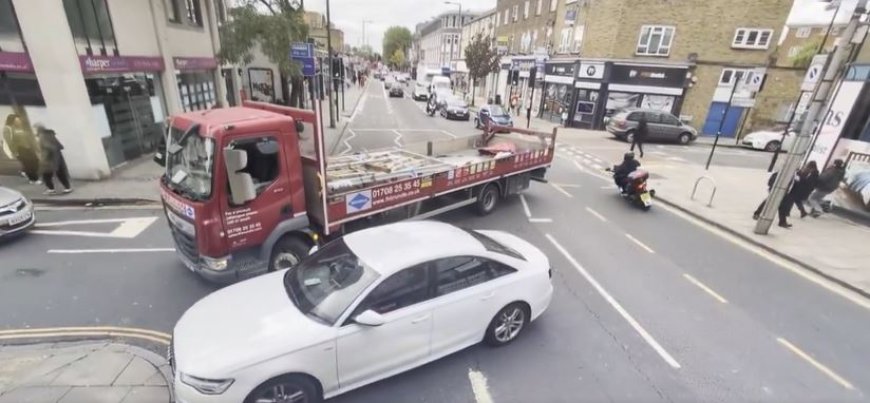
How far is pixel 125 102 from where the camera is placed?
1164cm

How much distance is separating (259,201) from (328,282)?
6.38ft

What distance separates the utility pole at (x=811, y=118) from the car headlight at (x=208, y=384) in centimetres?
1032

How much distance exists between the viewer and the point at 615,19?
72.1ft

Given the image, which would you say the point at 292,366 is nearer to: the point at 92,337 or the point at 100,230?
the point at 92,337

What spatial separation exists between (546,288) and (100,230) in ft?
28.0

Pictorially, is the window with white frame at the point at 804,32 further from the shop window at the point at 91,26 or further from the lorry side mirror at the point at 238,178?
the shop window at the point at 91,26

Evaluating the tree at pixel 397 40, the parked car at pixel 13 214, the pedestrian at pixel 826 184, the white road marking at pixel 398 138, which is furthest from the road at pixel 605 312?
the tree at pixel 397 40

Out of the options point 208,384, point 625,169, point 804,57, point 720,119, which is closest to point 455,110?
point 720,119

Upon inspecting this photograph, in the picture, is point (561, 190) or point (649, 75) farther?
point (649, 75)

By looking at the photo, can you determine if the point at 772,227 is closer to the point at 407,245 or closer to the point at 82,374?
the point at 407,245

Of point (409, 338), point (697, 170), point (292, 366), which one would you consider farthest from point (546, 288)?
point (697, 170)

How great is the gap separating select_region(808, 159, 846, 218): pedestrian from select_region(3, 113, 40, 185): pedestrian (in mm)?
19289

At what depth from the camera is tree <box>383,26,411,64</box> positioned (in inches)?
4599

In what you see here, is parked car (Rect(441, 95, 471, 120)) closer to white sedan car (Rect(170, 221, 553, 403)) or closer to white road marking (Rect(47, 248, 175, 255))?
white road marking (Rect(47, 248, 175, 255))
